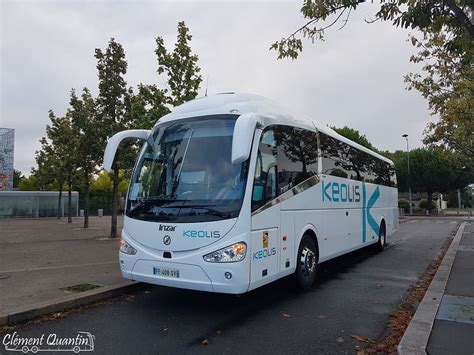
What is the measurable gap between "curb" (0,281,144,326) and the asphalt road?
185mm

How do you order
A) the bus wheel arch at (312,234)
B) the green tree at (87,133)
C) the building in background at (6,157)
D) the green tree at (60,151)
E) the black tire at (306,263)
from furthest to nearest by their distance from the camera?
the building in background at (6,157)
the green tree at (60,151)
the green tree at (87,133)
the bus wheel arch at (312,234)
the black tire at (306,263)

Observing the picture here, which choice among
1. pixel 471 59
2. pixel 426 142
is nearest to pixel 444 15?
pixel 471 59

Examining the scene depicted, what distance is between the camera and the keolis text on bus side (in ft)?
29.3

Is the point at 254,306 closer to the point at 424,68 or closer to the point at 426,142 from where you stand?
the point at 424,68

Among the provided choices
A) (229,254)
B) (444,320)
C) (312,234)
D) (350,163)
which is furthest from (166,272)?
(350,163)

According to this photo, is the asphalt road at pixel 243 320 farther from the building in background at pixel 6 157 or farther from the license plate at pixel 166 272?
the building in background at pixel 6 157

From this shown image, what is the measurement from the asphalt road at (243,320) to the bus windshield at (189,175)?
151cm

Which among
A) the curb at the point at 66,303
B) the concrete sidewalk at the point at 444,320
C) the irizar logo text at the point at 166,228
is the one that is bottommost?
the concrete sidewalk at the point at 444,320

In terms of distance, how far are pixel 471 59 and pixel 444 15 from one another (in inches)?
67.0

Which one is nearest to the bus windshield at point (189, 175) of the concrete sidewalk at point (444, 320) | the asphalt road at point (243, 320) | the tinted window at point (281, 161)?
the tinted window at point (281, 161)

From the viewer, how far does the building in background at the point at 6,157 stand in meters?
44.5

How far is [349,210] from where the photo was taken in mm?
10383

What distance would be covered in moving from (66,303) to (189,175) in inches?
110

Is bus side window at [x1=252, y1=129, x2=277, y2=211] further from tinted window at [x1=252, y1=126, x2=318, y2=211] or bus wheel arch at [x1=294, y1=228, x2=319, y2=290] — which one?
bus wheel arch at [x1=294, y1=228, x2=319, y2=290]
